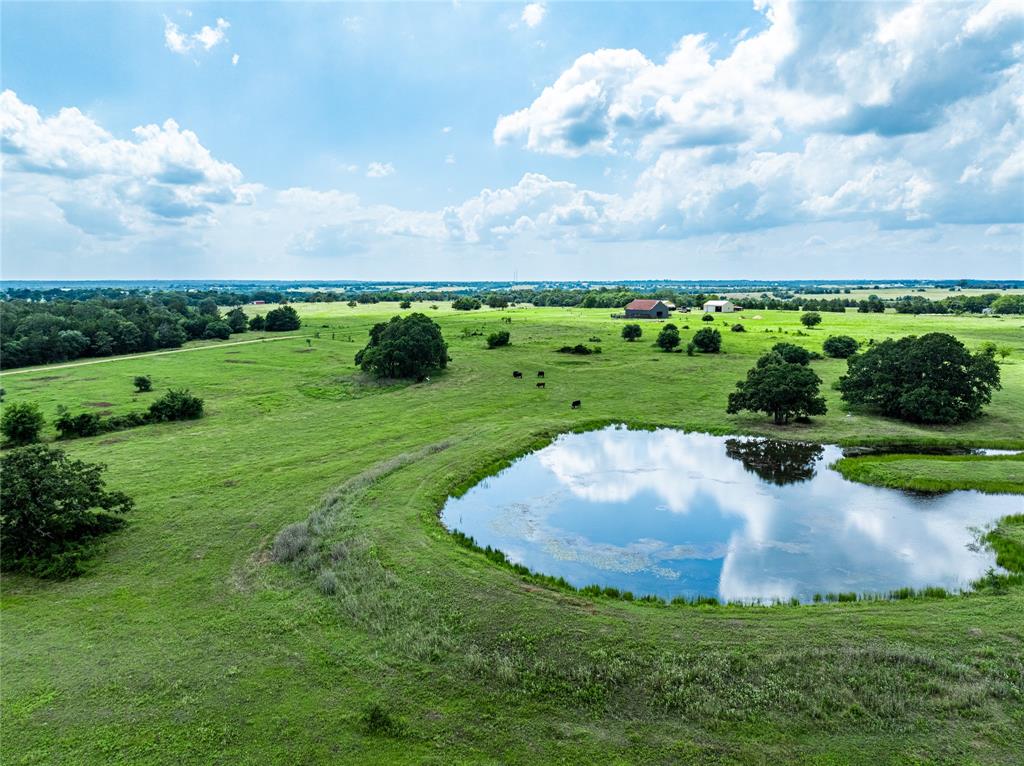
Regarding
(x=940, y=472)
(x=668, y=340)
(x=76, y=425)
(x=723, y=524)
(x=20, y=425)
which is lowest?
(x=723, y=524)

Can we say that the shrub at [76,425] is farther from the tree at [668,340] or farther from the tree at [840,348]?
the tree at [840,348]

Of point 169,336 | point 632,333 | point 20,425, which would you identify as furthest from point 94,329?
point 632,333

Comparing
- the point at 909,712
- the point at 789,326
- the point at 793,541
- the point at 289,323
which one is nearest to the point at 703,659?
the point at 909,712

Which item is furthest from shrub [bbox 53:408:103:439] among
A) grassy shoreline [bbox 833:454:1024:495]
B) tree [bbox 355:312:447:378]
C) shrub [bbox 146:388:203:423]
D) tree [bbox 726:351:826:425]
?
grassy shoreline [bbox 833:454:1024:495]

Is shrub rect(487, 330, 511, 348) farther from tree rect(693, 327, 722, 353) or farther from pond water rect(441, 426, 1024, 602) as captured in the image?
pond water rect(441, 426, 1024, 602)

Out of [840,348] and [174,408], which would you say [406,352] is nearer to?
[174,408]

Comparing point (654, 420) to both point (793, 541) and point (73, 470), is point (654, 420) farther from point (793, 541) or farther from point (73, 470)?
point (73, 470)
